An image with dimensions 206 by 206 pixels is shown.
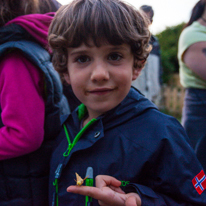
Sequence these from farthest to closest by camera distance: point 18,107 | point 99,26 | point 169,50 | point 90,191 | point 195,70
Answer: point 169,50
point 195,70
point 18,107
point 99,26
point 90,191

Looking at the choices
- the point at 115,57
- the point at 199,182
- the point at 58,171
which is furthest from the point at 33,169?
the point at 199,182

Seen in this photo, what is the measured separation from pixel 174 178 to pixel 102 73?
0.60 m

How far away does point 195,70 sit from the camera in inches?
85.0

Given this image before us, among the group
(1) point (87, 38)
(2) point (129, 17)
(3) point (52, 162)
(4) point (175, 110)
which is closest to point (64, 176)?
(3) point (52, 162)

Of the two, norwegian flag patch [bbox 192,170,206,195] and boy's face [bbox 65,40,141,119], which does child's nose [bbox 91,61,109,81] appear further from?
norwegian flag patch [bbox 192,170,206,195]

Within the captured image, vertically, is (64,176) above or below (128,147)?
below

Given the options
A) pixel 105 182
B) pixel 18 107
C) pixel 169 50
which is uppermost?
pixel 18 107

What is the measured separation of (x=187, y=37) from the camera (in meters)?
2.23

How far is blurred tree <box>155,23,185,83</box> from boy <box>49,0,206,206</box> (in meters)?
10.7

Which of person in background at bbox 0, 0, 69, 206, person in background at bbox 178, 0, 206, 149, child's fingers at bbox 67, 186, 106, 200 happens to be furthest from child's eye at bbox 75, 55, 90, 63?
person in background at bbox 178, 0, 206, 149

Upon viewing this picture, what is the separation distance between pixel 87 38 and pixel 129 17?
0.27 meters

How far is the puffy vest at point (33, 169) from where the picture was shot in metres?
1.46

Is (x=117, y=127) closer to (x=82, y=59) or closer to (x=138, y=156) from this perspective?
(x=138, y=156)

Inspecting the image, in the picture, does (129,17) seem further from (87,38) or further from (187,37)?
(187,37)
